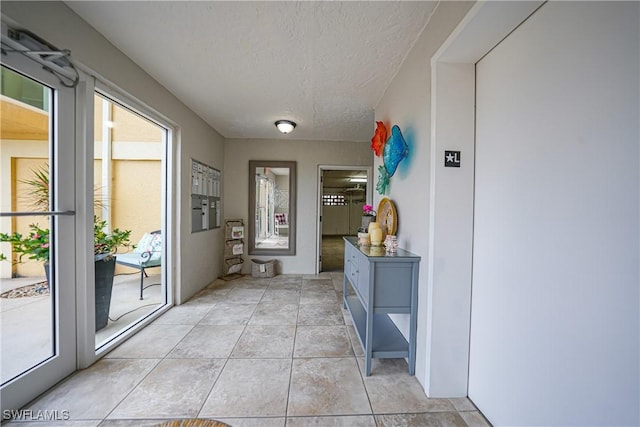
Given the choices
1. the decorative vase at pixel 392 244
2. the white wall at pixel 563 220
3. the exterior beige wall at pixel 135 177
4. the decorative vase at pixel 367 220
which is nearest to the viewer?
the white wall at pixel 563 220

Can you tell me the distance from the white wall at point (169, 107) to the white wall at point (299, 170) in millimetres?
334

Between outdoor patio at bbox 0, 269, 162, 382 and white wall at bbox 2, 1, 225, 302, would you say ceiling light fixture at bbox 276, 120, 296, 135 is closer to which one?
white wall at bbox 2, 1, 225, 302

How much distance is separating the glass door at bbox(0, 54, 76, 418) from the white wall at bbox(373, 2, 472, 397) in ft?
8.02

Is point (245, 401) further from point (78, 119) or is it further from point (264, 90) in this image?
point (264, 90)

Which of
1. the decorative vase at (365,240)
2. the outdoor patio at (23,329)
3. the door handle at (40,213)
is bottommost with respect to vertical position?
the outdoor patio at (23,329)

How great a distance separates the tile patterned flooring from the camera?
135 centimetres

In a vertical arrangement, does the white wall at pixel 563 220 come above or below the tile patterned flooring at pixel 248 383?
above

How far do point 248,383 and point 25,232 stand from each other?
173 cm

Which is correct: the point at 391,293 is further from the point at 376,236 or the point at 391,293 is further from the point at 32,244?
the point at 32,244

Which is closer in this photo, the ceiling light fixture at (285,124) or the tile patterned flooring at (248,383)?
the tile patterned flooring at (248,383)

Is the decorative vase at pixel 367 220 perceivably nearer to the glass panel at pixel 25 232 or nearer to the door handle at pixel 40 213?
the door handle at pixel 40 213

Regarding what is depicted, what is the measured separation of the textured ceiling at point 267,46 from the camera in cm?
151

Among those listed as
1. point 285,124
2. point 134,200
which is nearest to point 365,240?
point 285,124

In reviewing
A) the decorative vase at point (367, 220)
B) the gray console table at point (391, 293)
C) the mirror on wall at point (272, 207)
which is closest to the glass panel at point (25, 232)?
the gray console table at point (391, 293)
